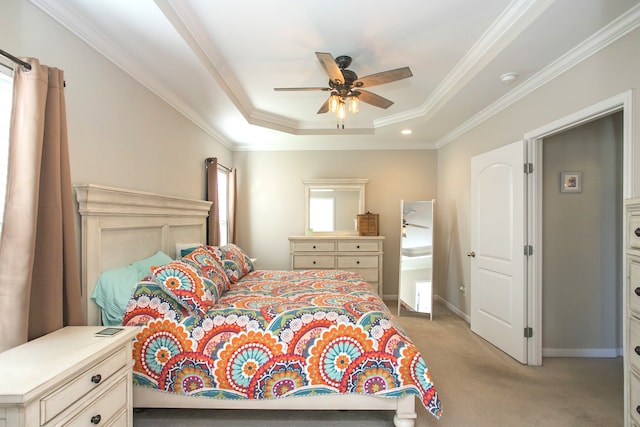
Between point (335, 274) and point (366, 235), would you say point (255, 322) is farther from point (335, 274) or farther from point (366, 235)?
point (366, 235)

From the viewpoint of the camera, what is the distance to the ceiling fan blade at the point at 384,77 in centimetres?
216

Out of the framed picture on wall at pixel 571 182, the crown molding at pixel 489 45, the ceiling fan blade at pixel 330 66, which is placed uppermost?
the crown molding at pixel 489 45

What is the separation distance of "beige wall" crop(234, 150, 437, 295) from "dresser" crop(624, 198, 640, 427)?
11.0ft

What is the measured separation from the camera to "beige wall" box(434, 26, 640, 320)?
6.21ft

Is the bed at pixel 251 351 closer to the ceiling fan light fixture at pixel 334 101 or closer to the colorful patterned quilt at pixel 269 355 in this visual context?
the colorful patterned quilt at pixel 269 355

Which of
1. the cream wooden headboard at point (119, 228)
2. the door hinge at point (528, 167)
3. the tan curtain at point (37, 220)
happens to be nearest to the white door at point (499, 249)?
the door hinge at point (528, 167)

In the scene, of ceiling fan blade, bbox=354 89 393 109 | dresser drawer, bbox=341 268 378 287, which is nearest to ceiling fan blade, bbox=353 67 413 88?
ceiling fan blade, bbox=354 89 393 109

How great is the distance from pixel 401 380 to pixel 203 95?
9.42 ft

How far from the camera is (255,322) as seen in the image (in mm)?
1875

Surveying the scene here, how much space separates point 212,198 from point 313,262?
1.68 m

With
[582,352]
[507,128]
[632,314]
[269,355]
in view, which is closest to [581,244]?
[582,352]

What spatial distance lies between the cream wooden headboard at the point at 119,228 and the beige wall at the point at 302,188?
75.2 inches

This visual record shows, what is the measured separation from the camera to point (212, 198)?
3.75 m

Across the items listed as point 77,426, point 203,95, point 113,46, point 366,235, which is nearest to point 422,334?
point 366,235
